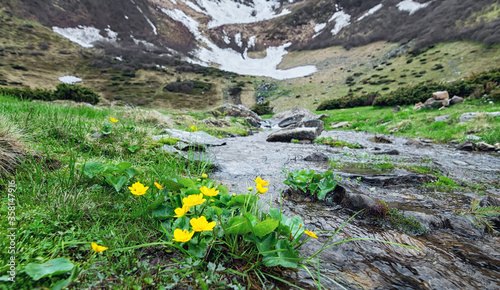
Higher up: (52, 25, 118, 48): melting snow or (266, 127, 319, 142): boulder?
(52, 25, 118, 48): melting snow

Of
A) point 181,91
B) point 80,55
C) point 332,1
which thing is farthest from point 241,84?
point 332,1

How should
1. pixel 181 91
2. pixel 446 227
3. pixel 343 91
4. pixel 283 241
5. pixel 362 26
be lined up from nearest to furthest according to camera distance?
pixel 283 241 → pixel 446 227 → pixel 343 91 → pixel 181 91 → pixel 362 26

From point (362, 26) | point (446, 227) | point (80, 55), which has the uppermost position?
point (362, 26)

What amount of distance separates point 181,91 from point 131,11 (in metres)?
49.8

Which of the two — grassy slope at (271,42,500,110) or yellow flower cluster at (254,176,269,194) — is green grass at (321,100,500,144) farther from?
grassy slope at (271,42,500,110)

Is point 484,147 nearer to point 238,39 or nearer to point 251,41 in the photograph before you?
point 251,41

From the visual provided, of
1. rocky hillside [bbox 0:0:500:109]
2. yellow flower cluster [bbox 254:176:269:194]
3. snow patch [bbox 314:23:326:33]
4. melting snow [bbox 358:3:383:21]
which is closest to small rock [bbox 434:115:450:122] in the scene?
yellow flower cluster [bbox 254:176:269:194]

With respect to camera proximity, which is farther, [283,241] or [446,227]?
[446,227]

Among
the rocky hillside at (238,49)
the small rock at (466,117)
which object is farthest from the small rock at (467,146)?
the rocky hillside at (238,49)

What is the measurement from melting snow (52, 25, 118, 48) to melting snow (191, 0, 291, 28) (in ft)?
155

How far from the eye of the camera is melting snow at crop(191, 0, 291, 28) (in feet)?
328

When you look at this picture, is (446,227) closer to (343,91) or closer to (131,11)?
(343,91)

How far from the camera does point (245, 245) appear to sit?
1.23 meters

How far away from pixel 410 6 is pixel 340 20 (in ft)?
87.4
